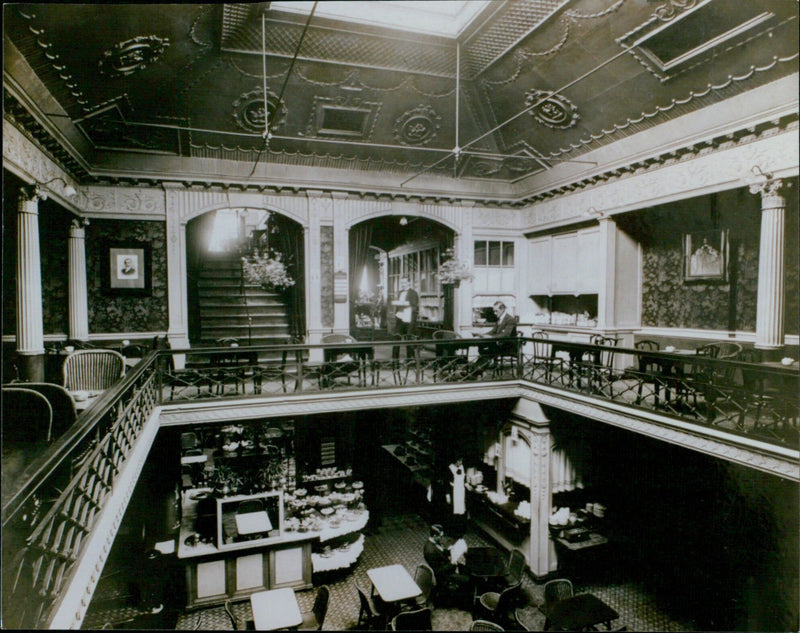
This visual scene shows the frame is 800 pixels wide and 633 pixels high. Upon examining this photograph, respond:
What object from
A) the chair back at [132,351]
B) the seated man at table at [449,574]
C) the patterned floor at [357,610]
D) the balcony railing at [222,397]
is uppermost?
the chair back at [132,351]

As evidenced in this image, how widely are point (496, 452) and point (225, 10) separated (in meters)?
8.85

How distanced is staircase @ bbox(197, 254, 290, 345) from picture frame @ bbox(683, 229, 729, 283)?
7.96 meters

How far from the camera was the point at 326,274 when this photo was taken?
408 inches

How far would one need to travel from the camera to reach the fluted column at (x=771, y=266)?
6.17 m

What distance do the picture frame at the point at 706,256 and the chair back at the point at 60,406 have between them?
891 cm

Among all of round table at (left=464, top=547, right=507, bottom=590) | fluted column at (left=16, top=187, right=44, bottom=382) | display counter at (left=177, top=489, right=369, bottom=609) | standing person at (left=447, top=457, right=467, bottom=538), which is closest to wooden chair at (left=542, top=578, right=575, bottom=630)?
round table at (left=464, top=547, right=507, bottom=590)

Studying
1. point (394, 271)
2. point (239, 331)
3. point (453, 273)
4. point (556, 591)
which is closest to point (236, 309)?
point (239, 331)

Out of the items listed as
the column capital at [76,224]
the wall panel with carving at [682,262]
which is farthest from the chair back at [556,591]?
the column capital at [76,224]

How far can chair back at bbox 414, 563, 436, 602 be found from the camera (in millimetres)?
7042

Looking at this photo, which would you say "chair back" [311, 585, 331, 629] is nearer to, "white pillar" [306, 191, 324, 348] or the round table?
the round table

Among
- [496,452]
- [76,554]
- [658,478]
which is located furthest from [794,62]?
[76,554]

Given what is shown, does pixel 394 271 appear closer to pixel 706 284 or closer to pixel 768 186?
pixel 706 284

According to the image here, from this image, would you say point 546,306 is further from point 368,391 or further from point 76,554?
point 76,554

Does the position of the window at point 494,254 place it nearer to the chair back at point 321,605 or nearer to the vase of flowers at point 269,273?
the vase of flowers at point 269,273
